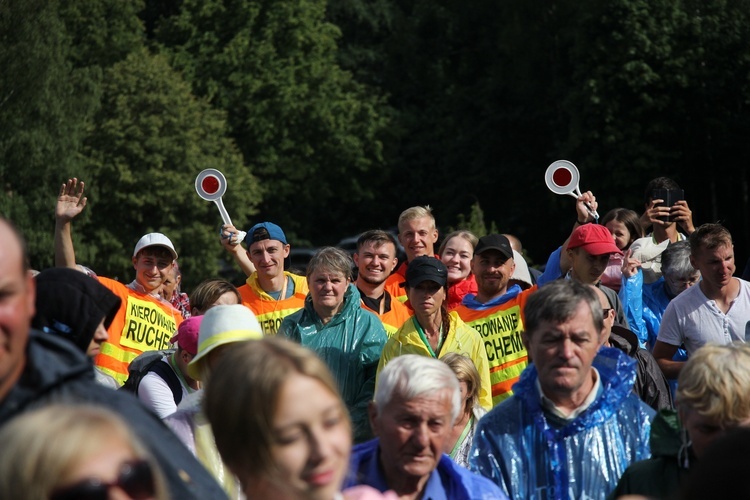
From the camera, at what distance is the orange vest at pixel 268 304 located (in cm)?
806

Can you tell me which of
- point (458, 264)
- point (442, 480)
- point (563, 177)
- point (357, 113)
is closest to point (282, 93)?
point (357, 113)

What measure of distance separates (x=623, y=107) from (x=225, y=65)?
13.2 meters

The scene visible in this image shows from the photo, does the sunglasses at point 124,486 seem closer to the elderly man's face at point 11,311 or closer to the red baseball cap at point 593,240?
the elderly man's face at point 11,311

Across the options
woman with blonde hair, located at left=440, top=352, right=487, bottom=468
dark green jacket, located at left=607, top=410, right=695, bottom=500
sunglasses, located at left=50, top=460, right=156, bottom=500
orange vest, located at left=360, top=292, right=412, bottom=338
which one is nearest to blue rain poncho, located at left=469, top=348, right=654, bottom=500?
dark green jacket, located at left=607, top=410, right=695, bottom=500

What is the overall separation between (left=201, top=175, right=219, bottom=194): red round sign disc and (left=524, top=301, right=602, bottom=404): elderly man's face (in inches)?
232

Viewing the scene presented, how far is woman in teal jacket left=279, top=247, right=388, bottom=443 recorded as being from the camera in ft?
23.0

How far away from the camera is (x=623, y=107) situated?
3127 cm

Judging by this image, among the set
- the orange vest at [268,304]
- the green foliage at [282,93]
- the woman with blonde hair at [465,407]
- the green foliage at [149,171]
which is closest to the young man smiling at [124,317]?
the orange vest at [268,304]

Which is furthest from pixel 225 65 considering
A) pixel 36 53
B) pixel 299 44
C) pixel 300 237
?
pixel 36 53

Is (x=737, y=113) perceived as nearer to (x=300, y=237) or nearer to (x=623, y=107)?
(x=623, y=107)

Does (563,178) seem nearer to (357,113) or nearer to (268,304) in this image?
(268,304)

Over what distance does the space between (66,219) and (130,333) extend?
0.83m

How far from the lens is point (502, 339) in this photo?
716 cm

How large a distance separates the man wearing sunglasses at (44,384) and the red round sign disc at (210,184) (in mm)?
7155
